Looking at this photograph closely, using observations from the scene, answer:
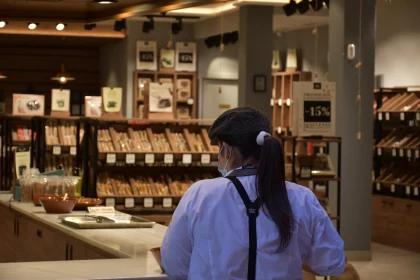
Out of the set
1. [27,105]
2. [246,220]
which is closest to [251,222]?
[246,220]

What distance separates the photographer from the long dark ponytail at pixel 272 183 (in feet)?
8.32

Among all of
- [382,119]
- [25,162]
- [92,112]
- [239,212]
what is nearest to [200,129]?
[92,112]

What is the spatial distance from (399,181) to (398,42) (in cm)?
220

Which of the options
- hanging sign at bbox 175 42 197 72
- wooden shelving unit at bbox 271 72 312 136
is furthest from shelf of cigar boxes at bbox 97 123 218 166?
hanging sign at bbox 175 42 197 72

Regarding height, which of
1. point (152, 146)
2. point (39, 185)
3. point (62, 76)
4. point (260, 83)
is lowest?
point (39, 185)

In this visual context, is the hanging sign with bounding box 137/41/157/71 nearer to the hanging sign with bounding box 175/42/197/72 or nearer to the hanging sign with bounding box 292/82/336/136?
the hanging sign with bounding box 175/42/197/72

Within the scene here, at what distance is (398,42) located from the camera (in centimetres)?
1229

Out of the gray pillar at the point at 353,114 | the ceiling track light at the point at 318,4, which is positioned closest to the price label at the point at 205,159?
the gray pillar at the point at 353,114

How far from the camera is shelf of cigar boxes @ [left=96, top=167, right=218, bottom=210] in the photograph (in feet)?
30.1

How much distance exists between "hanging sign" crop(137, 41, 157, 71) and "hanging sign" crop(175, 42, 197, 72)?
0.53 metres

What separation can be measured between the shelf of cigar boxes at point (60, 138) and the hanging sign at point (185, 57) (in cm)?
677

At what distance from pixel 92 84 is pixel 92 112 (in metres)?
9.65

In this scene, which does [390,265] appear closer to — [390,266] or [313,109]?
[390,266]

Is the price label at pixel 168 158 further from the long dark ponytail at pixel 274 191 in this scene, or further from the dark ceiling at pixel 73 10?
the long dark ponytail at pixel 274 191
